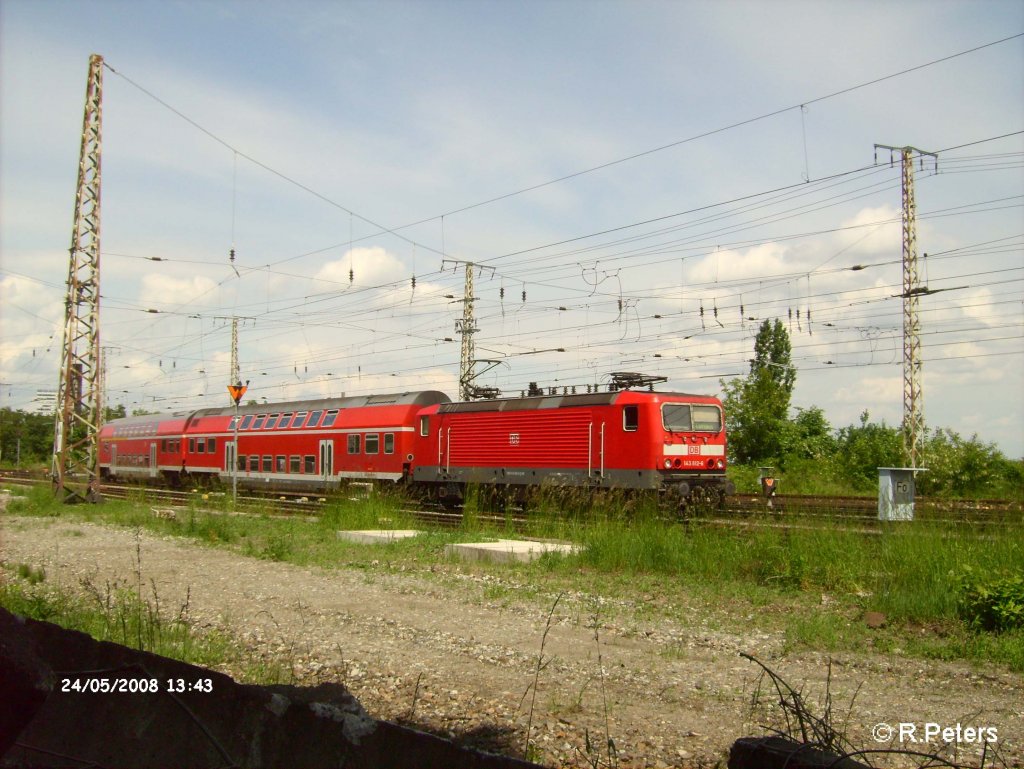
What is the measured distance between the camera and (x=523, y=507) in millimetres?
22469

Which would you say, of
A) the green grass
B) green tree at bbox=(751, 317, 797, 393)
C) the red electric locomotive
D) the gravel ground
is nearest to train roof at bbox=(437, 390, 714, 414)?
the red electric locomotive

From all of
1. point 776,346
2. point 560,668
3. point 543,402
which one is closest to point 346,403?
point 543,402

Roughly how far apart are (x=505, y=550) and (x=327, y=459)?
655 inches

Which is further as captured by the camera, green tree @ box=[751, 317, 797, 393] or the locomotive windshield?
green tree @ box=[751, 317, 797, 393]

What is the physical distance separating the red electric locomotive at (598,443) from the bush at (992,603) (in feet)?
32.4

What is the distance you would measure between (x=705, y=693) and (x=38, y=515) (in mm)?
19241

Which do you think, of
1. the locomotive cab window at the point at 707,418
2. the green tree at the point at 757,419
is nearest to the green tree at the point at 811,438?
the green tree at the point at 757,419

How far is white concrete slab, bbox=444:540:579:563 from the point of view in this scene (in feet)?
40.5

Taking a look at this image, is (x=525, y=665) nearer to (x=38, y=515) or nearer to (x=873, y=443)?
(x=38, y=515)

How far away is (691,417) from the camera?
19.7 metres

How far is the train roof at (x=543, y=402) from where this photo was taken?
19578 millimetres

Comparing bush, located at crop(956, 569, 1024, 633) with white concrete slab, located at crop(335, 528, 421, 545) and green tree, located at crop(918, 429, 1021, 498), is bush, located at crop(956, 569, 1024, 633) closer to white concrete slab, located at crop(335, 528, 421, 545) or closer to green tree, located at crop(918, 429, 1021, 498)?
white concrete slab, located at crop(335, 528, 421, 545)

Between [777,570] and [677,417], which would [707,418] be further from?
[777,570]

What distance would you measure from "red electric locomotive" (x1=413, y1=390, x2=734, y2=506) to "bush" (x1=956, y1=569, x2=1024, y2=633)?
9.89m
